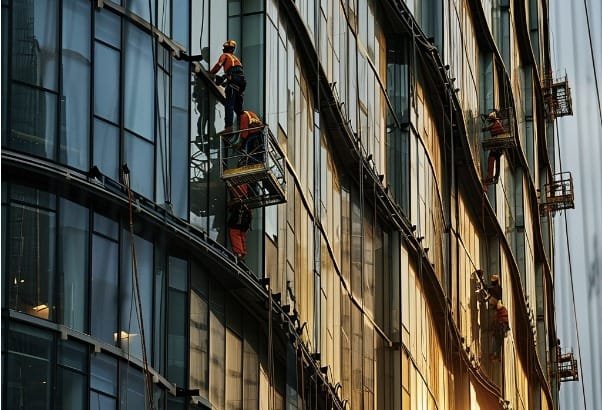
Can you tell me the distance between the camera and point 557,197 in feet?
261

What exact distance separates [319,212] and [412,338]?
9470 millimetres

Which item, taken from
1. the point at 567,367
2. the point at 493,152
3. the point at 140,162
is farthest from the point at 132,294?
the point at 567,367

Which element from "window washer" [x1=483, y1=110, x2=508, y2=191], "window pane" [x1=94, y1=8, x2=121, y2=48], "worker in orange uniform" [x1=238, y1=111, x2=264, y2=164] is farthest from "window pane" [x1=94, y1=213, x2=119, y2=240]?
"window washer" [x1=483, y1=110, x2=508, y2=191]

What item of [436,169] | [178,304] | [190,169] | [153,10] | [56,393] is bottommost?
[56,393]

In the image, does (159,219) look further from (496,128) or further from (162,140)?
(496,128)

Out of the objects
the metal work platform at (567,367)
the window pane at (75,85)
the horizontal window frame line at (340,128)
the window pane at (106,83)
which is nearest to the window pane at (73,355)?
the window pane at (75,85)

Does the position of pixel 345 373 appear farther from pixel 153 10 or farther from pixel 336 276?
pixel 153 10

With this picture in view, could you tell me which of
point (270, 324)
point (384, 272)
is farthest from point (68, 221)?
point (384, 272)

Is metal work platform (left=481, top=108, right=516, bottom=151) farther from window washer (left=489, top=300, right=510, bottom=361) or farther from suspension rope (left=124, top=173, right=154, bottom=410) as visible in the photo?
suspension rope (left=124, top=173, right=154, bottom=410)

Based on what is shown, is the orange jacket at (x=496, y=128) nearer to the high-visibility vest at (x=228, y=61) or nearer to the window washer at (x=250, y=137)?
the window washer at (x=250, y=137)

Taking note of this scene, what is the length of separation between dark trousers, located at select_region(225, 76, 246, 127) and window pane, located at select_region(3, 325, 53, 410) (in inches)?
304

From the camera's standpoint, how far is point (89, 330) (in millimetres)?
28625

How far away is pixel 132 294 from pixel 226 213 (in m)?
4.29

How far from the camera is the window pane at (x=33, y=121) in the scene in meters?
28.3
